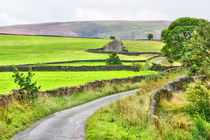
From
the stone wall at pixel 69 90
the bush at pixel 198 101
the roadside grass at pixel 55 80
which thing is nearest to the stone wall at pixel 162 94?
the bush at pixel 198 101

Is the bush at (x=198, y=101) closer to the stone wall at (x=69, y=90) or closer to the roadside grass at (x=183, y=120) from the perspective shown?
the roadside grass at (x=183, y=120)

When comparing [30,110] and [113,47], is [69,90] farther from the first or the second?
[113,47]

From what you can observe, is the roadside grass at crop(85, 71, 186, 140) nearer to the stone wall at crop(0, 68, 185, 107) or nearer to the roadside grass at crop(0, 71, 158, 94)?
the stone wall at crop(0, 68, 185, 107)

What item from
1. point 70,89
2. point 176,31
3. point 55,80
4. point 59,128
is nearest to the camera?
point 59,128

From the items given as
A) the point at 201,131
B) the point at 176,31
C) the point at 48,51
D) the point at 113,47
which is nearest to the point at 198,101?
the point at 201,131

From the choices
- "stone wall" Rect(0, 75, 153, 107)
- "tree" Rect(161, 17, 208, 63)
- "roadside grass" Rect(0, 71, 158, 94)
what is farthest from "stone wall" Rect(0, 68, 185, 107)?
"tree" Rect(161, 17, 208, 63)

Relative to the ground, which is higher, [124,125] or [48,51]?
[48,51]

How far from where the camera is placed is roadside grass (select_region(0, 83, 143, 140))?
40.6 ft

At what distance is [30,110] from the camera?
15148 millimetres

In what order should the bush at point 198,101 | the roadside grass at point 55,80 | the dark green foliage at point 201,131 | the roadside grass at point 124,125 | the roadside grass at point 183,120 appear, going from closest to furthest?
the dark green foliage at point 201,131
the roadside grass at point 183,120
the roadside grass at point 124,125
the bush at point 198,101
the roadside grass at point 55,80

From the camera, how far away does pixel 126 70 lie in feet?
169

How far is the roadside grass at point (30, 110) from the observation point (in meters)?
12.4

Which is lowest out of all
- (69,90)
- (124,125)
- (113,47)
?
(124,125)

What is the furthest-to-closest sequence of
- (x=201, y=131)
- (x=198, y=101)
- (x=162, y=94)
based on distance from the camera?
1. (x=162, y=94)
2. (x=198, y=101)
3. (x=201, y=131)
